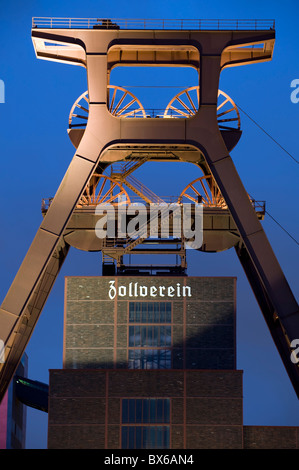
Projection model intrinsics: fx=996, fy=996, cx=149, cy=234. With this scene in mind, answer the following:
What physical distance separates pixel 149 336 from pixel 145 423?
5099mm

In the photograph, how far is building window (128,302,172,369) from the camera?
165 feet

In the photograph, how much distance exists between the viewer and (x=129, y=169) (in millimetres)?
50406

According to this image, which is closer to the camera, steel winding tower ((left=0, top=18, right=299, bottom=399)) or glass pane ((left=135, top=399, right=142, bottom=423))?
steel winding tower ((left=0, top=18, right=299, bottom=399))

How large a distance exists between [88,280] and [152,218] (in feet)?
17.1

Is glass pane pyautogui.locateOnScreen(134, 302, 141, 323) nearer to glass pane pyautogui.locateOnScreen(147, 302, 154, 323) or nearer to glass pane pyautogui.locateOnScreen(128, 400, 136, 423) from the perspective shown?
glass pane pyautogui.locateOnScreen(147, 302, 154, 323)

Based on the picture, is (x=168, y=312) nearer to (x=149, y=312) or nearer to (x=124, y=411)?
(x=149, y=312)

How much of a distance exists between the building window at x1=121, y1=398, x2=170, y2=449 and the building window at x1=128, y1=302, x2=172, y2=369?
2890 mm

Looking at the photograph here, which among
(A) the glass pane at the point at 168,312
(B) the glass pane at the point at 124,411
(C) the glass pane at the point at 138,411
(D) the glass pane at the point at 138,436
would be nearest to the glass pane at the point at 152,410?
(C) the glass pane at the point at 138,411

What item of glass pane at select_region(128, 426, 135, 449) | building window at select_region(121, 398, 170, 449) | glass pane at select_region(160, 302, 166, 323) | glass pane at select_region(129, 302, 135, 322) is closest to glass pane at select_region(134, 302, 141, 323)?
glass pane at select_region(129, 302, 135, 322)

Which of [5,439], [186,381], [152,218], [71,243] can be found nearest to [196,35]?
[152,218]

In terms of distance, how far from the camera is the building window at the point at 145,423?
4666 centimetres

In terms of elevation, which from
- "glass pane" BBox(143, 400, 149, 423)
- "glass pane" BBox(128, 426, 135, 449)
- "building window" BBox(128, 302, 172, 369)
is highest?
"building window" BBox(128, 302, 172, 369)

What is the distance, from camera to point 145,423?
47.1m
